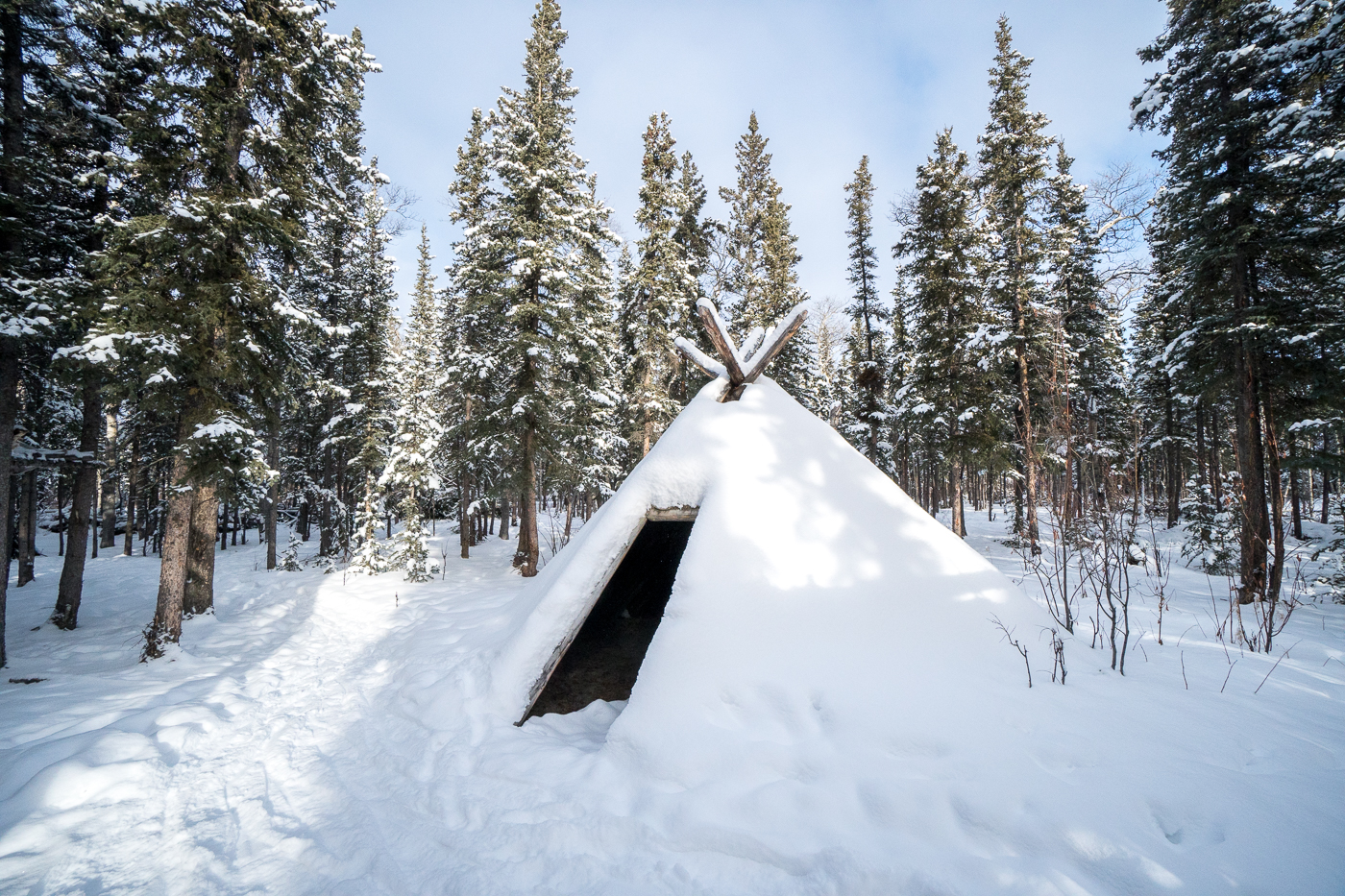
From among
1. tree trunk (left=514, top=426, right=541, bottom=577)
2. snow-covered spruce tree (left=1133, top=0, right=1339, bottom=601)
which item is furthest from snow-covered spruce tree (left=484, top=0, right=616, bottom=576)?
snow-covered spruce tree (left=1133, top=0, right=1339, bottom=601)

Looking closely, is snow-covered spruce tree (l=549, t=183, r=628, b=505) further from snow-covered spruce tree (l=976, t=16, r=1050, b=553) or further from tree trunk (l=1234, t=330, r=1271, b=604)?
tree trunk (l=1234, t=330, r=1271, b=604)

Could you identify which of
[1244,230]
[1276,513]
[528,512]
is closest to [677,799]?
[528,512]

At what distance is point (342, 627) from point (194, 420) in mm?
3902

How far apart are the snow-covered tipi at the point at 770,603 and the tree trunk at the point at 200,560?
7.71 m

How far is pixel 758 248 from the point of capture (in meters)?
18.8

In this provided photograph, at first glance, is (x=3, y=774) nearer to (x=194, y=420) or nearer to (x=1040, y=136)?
(x=194, y=420)

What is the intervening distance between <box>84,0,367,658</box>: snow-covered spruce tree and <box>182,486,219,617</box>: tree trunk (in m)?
1.83

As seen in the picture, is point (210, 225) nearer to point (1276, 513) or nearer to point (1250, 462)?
point (1276, 513)

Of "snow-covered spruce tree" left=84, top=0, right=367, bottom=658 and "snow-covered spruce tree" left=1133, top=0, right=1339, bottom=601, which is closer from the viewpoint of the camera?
"snow-covered spruce tree" left=84, top=0, right=367, bottom=658

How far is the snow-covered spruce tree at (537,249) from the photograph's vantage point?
1220cm

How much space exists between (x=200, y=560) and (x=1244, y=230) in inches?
837

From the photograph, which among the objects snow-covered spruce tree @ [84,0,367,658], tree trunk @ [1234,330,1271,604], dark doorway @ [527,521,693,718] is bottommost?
dark doorway @ [527,521,693,718]

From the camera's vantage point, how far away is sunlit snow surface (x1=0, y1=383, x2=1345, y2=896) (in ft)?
8.01

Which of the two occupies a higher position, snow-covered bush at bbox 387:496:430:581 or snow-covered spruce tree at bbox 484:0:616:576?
snow-covered spruce tree at bbox 484:0:616:576
